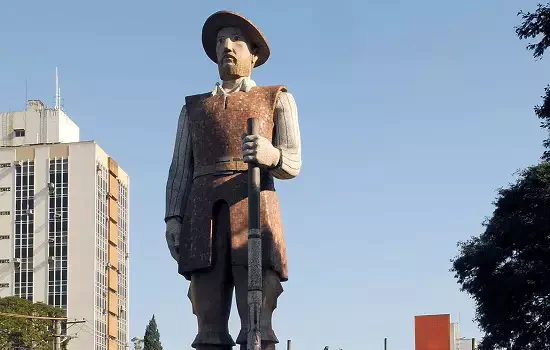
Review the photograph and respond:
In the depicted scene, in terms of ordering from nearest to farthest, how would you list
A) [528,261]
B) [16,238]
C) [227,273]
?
1. [227,273]
2. [528,261]
3. [16,238]

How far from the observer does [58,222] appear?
73.9 metres

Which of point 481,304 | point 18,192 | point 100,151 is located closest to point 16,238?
point 18,192

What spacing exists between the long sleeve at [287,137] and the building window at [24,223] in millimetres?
65439

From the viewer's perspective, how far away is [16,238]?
245 ft

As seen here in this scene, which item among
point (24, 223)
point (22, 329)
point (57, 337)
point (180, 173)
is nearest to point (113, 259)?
point (24, 223)

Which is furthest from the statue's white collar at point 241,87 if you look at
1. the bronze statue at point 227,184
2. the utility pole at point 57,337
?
the utility pole at point 57,337

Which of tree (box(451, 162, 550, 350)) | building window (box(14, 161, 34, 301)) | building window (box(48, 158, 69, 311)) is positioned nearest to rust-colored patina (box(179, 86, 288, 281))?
tree (box(451, 162, 550, 350))

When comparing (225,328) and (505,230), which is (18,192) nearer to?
(505,230)

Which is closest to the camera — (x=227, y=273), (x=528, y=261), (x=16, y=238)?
(x=227, y=273)

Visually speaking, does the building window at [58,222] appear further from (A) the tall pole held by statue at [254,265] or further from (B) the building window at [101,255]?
(A) the tall pole held by statue at [254,265]

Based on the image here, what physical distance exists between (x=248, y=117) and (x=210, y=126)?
37 centimetres

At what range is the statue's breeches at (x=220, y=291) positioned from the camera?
9.68 meters

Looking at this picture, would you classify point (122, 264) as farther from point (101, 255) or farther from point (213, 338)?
point (213, 338)

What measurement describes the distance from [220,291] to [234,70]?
6.85 feet
